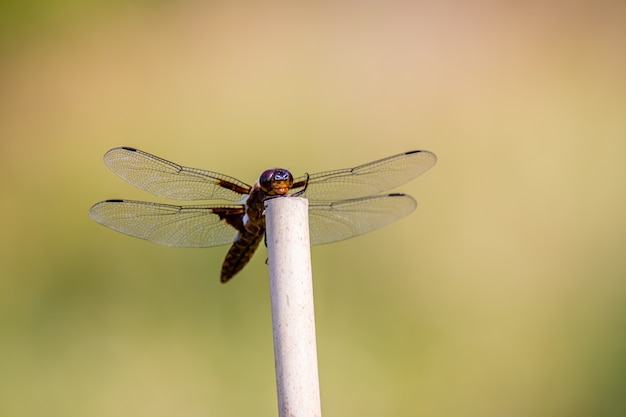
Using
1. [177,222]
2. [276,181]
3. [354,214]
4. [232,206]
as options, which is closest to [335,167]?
[354,214]

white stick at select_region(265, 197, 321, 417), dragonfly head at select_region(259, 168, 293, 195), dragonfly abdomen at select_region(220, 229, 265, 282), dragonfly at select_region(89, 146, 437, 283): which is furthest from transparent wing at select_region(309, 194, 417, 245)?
white stick at select_region(265, 197, 321, 417)

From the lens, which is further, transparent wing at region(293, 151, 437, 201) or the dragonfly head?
transparent wing at region(293, 151, 437, 201)

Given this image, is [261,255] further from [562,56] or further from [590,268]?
[562,56]

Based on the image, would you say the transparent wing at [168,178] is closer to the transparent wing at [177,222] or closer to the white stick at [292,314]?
the transparent wing at [177,222]

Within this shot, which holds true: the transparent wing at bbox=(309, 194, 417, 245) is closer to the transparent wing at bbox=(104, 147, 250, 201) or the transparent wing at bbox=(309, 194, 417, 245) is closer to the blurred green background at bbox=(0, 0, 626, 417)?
the transparent wing at bbox=(104, 147, 250, 201)

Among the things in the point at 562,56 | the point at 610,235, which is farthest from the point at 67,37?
the point at 610,235

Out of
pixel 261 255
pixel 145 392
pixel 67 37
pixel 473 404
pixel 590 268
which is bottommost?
pixel 473 404
